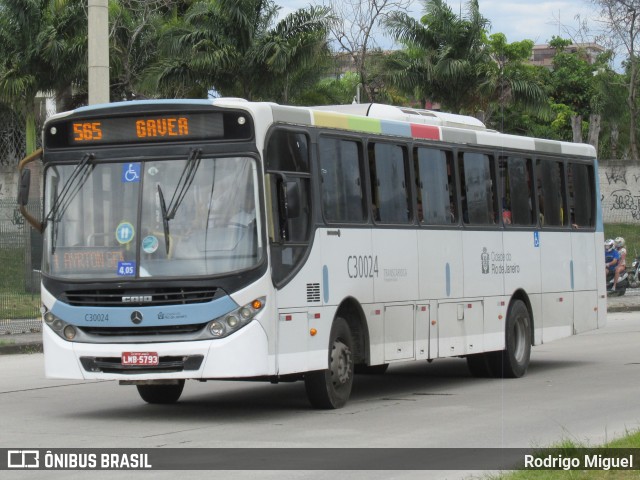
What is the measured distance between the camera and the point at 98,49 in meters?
21.0

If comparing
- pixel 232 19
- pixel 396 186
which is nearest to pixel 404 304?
pixel 396 186

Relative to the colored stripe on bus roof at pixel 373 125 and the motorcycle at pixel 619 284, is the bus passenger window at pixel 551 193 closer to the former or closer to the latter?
the colored stripe on bus roof at pixel 373 125

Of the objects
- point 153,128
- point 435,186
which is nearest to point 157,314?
point 153,128

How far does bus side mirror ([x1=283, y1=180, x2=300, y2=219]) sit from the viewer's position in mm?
12820

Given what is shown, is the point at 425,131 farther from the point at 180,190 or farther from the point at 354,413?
the point at 180,190

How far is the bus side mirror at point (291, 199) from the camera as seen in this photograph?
12.8 metres

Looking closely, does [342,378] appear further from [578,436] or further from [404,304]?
[578,436]

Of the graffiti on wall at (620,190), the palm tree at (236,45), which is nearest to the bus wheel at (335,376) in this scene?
the palm tree at (236,45)

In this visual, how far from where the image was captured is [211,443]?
37.2ft

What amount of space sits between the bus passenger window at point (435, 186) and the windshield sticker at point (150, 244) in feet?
13.6

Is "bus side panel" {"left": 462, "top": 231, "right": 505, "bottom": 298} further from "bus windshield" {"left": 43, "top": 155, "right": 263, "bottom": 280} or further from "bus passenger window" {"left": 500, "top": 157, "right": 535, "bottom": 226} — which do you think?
"bus windshield" {"left": 43, "top": 155, "right": 263, "bottom": 280}

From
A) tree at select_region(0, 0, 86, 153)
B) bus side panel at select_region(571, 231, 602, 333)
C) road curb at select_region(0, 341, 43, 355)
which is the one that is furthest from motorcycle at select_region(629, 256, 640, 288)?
road curb at select_region(0, 341, 43, 355)

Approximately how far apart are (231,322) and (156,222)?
1220 millimetres

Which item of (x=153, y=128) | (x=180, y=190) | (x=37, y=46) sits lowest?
(x=180, y=190)
